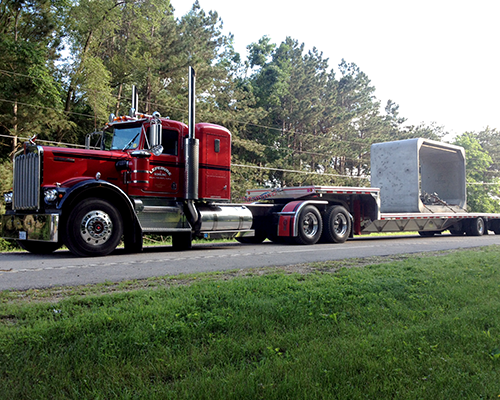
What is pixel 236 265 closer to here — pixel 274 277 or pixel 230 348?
pixel 274 277

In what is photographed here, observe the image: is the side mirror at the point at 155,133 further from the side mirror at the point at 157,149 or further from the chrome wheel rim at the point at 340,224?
the chrome wheel rim at the point at 340,224

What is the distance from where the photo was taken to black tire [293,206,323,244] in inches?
531

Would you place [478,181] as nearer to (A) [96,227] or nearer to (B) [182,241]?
(B) [182,241]

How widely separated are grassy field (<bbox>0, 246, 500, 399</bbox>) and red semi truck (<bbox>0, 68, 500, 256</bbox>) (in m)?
→ 3.89

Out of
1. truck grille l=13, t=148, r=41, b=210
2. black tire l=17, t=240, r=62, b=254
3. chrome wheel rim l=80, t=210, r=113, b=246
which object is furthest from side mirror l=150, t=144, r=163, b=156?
black tire l=17, t=240, r=62, b=254

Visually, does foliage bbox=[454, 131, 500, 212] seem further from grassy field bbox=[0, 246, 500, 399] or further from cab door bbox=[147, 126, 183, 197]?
grassy field bbox=[0, 246, 500, 399]

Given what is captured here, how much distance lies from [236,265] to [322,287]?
2803mm

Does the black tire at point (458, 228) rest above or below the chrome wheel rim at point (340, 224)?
below

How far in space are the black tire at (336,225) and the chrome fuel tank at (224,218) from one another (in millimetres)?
2897

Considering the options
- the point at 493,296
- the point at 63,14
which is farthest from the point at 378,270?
the point at 63,14

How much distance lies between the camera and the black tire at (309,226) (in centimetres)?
1350

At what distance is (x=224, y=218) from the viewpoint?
1177 cm

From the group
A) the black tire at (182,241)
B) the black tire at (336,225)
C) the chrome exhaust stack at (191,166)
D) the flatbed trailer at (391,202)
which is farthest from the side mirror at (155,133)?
the black tire at (336,225)

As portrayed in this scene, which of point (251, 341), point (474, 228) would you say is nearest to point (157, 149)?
point (251, 341)
